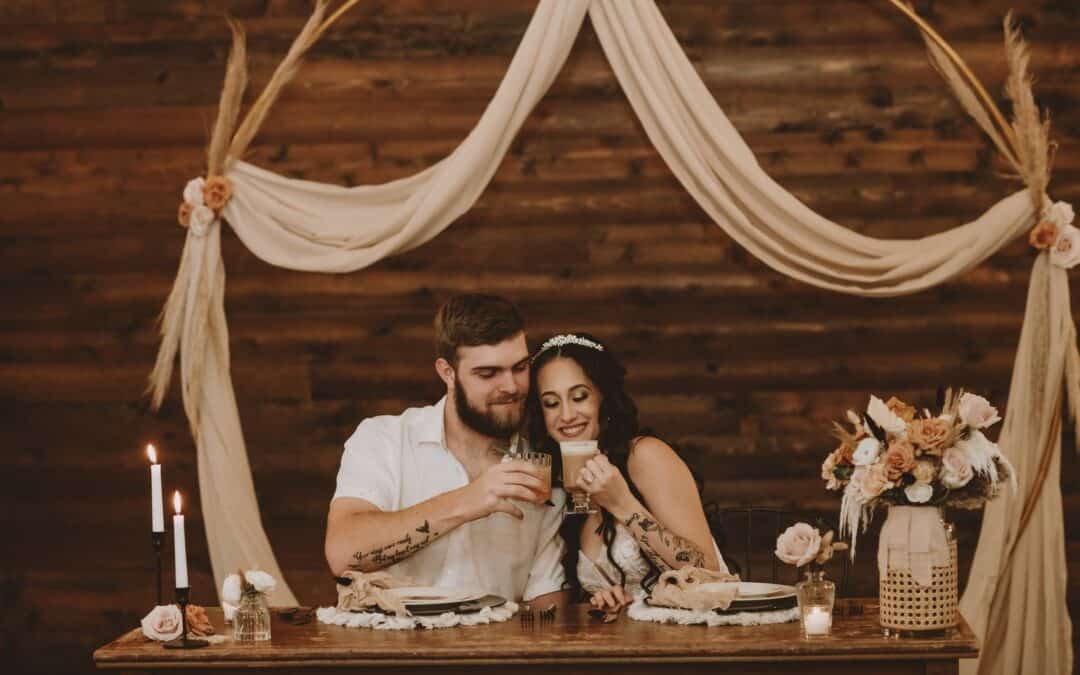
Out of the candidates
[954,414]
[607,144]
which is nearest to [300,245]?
[607,144]

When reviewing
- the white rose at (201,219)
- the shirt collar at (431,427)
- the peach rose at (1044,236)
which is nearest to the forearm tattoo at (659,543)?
the shirt collar at (431,427)

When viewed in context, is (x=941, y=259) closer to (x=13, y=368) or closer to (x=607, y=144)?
(x=607, y=144)

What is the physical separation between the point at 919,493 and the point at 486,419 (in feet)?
3.91

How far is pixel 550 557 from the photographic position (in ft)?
11.3

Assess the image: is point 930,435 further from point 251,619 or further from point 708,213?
point 708,213

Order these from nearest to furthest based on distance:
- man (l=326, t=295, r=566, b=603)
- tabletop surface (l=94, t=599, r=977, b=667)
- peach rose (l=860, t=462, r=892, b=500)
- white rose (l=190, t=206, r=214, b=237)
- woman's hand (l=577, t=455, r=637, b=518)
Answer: tabletop surface (l=94, t=599, r=977, b=667)
peach rose (l=860, t=462, r=892, b=500)
woman's hand (l=577, t=455, r=637, b=518)
man (l=326, t=295, r=566, b=603)
white rose (l=190, t=206, r=214, b=237)

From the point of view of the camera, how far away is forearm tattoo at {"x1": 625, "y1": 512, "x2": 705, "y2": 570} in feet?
10.4

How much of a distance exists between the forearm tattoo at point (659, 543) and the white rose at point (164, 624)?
3.54ft

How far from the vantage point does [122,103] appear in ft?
16.8

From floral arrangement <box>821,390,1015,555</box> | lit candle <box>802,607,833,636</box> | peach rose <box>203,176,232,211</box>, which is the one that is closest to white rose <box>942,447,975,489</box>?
floral arrangement <box>821,390,1015,555</box>

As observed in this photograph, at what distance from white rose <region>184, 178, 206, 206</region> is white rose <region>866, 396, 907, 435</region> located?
9.31ft

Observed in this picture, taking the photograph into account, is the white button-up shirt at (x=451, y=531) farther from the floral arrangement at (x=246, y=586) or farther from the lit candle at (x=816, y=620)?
the lit candle at (x=816, y=620)

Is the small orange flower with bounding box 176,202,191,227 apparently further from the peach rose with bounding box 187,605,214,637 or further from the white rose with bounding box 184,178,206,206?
the peach rose with bounding box 187,605,214,637

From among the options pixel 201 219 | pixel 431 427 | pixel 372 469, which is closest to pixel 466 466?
pixel 431 427
